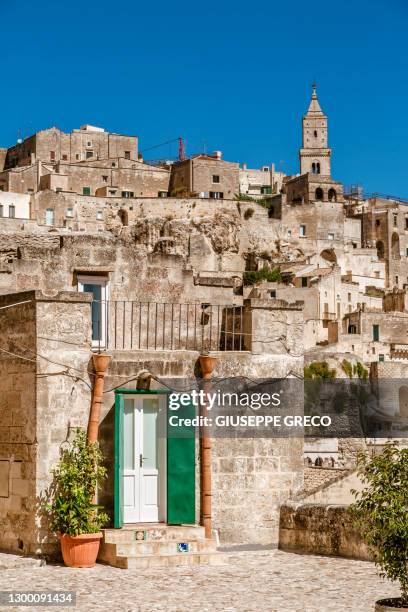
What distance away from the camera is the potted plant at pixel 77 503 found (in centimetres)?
1345

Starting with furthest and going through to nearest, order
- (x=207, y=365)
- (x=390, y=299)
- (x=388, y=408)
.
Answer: (x=390, y=299), (x=388, y=408), (x=207, y=365)

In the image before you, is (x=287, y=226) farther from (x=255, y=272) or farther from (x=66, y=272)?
(x=66, y=272)

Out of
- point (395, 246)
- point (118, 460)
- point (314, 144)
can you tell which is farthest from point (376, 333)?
point (118, 460)

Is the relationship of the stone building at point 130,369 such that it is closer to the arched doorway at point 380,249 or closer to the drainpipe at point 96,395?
the drainpipe at point 96,395

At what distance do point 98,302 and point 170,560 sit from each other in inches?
179

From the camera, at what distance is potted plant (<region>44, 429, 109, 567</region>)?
13453 millimetres

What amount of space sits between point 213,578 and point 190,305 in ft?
18.6

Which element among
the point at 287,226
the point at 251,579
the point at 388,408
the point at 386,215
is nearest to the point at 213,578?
the point at 251,579

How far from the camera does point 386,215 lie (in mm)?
93312

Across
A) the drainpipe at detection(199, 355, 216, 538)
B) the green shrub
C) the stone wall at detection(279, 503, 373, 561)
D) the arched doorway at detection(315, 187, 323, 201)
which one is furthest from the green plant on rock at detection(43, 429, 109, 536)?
the arched doorway at detection(315, 187, 323, 201)

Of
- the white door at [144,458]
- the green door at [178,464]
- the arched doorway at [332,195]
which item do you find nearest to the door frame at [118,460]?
the green door at [178,464]

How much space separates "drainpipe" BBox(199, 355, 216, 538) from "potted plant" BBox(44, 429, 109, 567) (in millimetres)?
1577

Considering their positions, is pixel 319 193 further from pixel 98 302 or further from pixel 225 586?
pixel 225 586

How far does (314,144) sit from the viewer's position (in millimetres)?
108750
